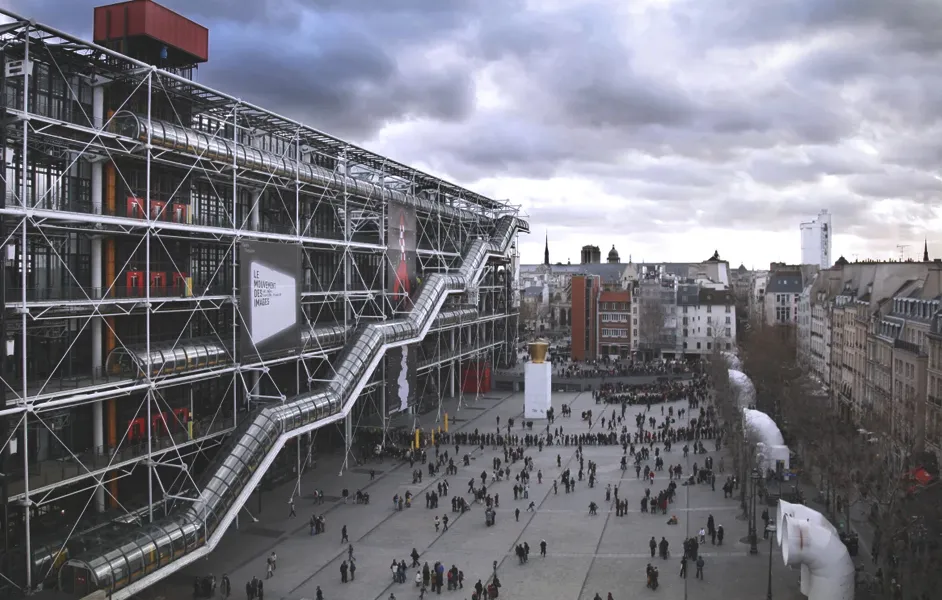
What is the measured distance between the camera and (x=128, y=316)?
2594 cm

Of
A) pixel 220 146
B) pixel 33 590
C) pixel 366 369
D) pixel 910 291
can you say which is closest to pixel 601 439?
pixel 366 369

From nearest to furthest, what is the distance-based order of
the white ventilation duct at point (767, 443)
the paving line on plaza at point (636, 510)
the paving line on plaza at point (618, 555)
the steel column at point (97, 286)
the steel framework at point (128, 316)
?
the steel framework at point (128, 316)
the steel column at point (97, 286)
the paving line on plaza at point (618, 555)
the paving line on plaza at point (636, 510)
the white ventilation duct at point (767, 443)

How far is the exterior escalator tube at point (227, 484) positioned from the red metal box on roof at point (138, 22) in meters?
14.2

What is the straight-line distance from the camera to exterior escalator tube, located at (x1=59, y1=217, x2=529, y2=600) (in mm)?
18625

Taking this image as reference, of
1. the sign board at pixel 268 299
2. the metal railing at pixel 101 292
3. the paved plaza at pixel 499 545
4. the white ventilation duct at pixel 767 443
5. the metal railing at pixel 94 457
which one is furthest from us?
the white ventilation duct at pixel 767 443

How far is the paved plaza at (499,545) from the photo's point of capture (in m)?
22.7

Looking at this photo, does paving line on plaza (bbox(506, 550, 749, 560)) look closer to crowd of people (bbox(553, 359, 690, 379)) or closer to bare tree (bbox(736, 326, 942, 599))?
bare tree (bbox(736, 326, 942, 599))

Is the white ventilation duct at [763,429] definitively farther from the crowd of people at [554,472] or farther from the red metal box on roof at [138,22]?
the red metal box on roof at [138,22]

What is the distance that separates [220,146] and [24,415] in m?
12.0

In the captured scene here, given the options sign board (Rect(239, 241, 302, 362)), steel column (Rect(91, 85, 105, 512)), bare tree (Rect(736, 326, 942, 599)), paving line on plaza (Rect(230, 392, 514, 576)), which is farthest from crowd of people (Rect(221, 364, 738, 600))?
sign board (Rect(239, 241, 302, 362))

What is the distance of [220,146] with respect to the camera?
2777 cm

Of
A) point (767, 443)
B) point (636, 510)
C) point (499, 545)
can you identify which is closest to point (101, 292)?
point (499, 545)

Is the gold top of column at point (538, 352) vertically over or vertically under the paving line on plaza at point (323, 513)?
over

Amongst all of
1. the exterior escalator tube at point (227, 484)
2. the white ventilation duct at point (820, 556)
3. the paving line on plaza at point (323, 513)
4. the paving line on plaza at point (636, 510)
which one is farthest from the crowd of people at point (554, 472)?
the white ventilation duct at point (820, 556)
